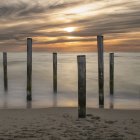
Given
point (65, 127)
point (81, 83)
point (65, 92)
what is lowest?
point (65, 127)

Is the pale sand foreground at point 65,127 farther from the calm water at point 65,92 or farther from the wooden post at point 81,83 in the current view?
the calm water at point 65,92

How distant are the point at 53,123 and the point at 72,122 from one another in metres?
0.55

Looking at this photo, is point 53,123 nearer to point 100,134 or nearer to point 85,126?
point 85,126

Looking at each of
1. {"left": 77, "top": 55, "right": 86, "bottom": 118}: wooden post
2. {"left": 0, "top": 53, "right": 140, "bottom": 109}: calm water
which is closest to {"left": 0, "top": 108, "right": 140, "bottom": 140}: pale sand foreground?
{"left": 77, "top": 55, "right": 86, "bottom": 118}: wooden post

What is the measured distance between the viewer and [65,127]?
24.6 feet

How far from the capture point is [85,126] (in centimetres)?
767

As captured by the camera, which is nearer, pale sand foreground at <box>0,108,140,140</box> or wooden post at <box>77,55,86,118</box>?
pale sand foreground at <box>0,108,140,140</box>

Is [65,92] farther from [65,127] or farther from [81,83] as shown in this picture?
[65,127]

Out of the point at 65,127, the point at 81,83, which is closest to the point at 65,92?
the point at 81,83

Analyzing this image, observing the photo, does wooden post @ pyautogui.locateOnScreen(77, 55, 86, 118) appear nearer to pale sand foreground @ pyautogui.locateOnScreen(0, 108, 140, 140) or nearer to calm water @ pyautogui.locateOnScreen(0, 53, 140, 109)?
pale sand foreground @ pyautogui.locateOnScreen(0, 108, 140, 140)

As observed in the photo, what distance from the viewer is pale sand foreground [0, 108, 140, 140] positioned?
6.64m

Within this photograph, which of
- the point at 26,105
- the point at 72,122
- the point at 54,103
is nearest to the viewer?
the point at 72,122

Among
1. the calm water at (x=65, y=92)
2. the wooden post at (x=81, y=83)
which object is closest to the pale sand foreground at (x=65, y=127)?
the wooden post at (x=81, y=83)

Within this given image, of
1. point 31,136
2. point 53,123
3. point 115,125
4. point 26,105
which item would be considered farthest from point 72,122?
point 26,105
